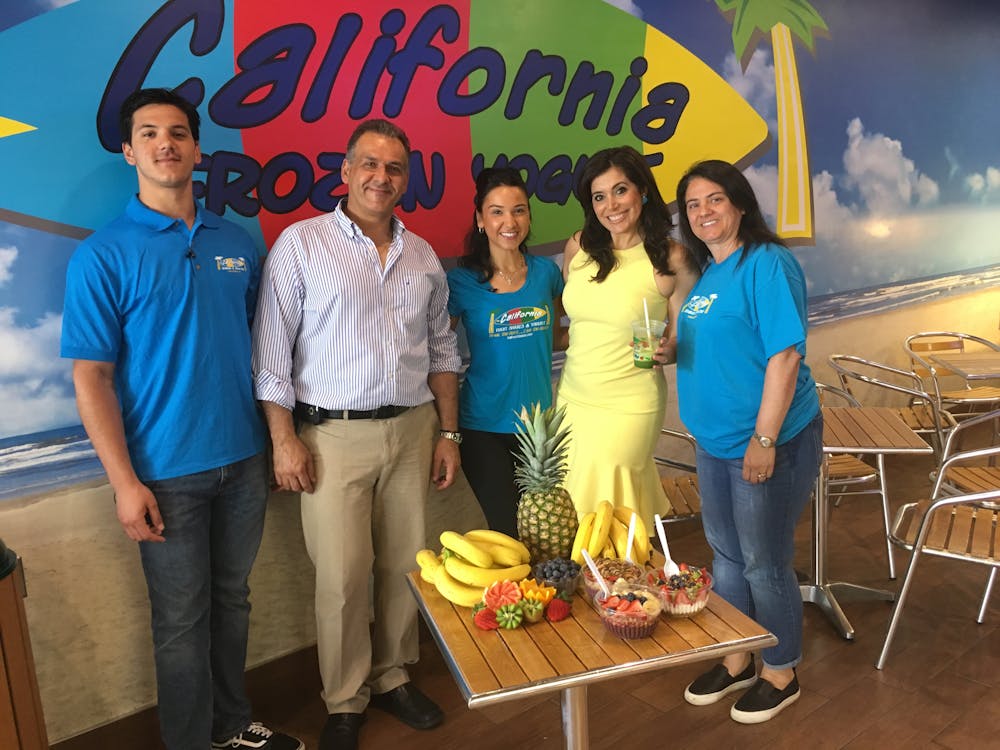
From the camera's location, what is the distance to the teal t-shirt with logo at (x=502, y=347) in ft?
9.08

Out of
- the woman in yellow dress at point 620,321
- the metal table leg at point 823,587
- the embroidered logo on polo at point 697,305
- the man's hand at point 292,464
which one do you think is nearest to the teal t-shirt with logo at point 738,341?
the embroidered logo on polo at point 697,305

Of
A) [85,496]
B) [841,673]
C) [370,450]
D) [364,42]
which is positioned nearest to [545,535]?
[370,450]

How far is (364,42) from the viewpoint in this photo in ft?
9.29

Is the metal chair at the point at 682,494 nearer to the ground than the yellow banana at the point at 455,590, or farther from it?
nearer to the ground

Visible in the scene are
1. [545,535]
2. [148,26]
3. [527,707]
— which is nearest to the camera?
[545,535]

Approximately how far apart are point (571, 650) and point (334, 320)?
50.1 inches

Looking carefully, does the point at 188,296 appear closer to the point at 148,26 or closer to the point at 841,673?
the point at 148,26

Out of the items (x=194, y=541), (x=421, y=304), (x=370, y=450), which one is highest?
(x=421, y=304)

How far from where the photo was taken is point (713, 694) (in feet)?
9.24

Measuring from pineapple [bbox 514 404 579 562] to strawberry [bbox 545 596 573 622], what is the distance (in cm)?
22

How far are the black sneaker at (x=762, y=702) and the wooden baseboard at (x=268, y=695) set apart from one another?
154cm

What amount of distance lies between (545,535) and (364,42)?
1.91m

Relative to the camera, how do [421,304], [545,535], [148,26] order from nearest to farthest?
[545,535] → [148,26] → [421,304]

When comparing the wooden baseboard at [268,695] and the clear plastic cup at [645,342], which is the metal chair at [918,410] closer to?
the clear plastic cup at [645,342]
